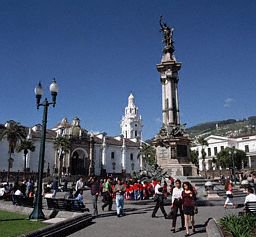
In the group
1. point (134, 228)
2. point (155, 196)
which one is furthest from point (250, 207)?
point (134, 228)

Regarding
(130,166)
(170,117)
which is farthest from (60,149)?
(170,117)

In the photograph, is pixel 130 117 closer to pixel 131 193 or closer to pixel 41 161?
pixel 131 193

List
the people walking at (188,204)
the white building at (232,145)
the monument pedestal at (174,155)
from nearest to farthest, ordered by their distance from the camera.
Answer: the people walking at (188,204)
the monument pedestal at (174,155)
the white building at (232,145)

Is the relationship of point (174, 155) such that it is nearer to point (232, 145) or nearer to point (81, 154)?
point (81, 154)

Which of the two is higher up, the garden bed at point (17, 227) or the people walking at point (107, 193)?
the people walking at point (107, 193)

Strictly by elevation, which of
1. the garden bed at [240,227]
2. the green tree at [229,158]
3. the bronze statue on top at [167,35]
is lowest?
the garden bed at [240,227]

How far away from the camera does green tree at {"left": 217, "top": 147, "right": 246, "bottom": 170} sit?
69.1 m

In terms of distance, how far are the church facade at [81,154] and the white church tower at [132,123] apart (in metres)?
4.86

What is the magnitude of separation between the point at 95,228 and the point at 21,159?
180ft

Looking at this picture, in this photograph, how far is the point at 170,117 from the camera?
74.1ft

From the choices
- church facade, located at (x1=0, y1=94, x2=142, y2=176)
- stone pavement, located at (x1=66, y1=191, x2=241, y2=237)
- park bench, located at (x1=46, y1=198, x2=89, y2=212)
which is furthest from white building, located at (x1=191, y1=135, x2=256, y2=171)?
stone pavement, located at (x1=66, y1=191, x2=241, y2=237)

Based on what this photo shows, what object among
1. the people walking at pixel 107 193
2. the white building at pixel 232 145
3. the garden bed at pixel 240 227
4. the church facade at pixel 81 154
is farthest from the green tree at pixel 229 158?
the garden bed at pixel 240 227

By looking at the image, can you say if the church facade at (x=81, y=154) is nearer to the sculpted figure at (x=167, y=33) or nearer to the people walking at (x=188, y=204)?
the sculpted figure at (x=167, y=33)

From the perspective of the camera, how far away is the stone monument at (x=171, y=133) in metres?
21.0
